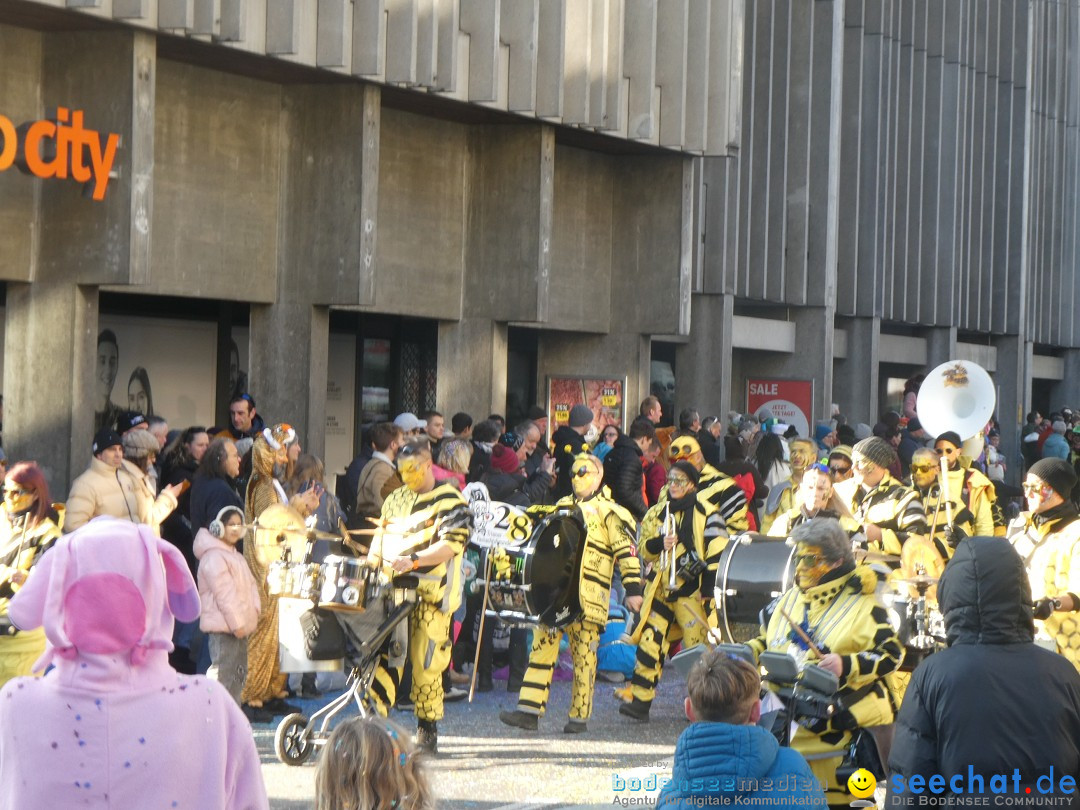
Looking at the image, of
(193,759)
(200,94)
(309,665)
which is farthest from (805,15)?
(193,759)

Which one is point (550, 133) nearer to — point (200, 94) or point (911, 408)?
point (200, 94)

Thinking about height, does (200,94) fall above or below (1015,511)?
above

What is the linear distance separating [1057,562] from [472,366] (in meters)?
11.3

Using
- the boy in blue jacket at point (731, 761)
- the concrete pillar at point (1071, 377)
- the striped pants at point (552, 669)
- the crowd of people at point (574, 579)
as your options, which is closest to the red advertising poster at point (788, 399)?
the crowd of people at point (574, 579)

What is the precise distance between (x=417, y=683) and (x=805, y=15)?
2006cm

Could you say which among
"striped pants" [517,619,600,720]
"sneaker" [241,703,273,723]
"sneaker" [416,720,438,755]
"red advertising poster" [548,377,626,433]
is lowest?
"sneaker" [241,703,273,723]

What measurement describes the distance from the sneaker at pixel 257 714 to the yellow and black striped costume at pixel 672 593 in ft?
8.15

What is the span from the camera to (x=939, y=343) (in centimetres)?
3309

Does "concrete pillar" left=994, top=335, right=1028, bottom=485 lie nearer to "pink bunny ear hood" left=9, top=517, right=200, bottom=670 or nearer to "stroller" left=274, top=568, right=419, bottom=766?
"stroller" left=274, top=568, right=419, bottom=766

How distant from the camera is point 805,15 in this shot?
27.2 metres

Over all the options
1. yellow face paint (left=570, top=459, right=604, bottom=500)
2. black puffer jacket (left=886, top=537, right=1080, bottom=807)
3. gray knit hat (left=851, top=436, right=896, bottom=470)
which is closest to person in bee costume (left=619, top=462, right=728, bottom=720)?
yellow face paint (left=570, top=459, right=604, bottom=500)

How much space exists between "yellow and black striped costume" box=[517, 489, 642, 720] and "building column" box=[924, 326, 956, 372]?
23.2 meters

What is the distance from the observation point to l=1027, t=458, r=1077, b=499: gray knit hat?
330 inches

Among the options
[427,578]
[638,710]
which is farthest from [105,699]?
[638,710]
